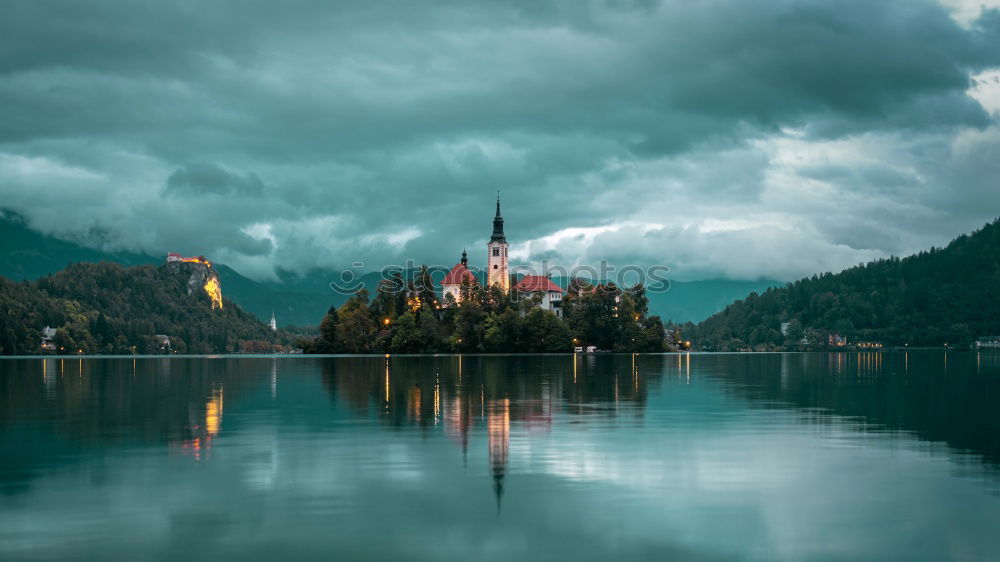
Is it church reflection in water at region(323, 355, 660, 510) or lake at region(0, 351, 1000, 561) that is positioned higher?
lake at region(0, 351, 1000, 561)

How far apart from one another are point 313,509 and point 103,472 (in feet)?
29.5

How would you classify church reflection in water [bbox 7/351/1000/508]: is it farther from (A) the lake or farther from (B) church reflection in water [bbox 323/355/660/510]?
(A) the lake

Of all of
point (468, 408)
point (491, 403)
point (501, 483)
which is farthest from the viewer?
point (491, 403)

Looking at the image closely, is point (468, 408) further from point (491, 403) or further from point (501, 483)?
point (501, 483)

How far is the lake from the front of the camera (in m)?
17.7

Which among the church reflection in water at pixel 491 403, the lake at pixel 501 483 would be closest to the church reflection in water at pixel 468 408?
the church reflection in water at pixel 491 403

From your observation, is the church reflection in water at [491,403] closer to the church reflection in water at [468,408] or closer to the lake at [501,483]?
the church reflection in water at [468,408]

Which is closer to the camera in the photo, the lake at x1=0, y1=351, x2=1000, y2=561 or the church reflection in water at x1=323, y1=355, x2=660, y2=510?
the lake at x1=0, y1=351, x2=1000, y2=561

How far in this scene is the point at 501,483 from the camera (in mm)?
24094

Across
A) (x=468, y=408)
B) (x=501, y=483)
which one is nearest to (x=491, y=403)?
(x=468, y=408)

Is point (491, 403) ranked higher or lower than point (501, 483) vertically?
lower

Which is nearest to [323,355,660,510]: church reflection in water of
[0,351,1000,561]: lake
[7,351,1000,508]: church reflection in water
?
[7,351,1000,508]: church reflection in water

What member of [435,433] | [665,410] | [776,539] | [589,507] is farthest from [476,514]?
[665,410]

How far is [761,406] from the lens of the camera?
50094 mm
